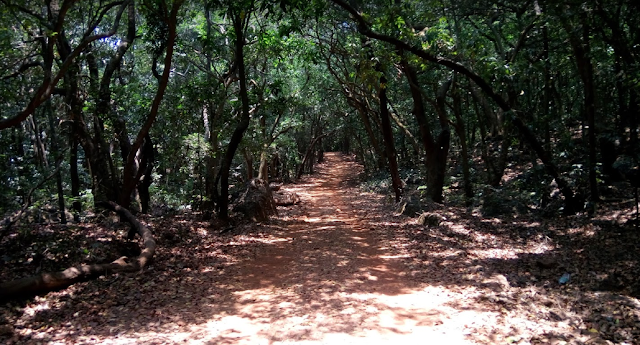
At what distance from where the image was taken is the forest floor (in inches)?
205

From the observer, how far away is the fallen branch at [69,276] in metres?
6.13

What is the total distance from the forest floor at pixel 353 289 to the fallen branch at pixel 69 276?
147 millimetres

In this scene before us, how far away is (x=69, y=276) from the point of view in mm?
6832

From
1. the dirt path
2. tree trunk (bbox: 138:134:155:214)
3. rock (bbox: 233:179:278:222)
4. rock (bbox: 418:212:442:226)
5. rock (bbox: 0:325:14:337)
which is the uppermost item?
tree trunk (bbox: 138:134:155:214)

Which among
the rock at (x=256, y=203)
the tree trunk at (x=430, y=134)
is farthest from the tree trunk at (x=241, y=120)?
the tree trunk at (x=430, y=134)

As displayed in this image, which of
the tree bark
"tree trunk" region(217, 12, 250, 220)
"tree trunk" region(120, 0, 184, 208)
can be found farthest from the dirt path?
the tree bark

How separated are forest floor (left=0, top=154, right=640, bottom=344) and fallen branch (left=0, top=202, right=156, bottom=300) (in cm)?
15

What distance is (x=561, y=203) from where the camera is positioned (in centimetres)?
1148

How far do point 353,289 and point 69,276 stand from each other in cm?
443

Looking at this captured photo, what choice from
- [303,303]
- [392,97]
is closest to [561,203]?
[303,303]

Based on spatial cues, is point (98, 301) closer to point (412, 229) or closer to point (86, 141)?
point (86, 141)

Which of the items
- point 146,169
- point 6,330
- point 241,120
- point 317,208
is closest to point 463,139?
point 317,208

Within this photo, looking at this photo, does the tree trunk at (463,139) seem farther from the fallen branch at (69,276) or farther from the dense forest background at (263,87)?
the fallen branch at (69,276)

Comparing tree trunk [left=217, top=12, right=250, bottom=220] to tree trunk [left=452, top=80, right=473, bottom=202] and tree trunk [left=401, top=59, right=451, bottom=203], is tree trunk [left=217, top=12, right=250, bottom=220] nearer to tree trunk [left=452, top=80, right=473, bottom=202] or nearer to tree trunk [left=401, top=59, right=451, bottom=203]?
tree trunk [left=401, top=59, right=451, bottom=203]
